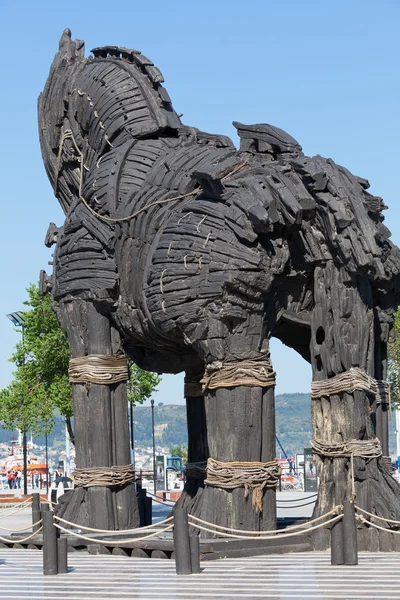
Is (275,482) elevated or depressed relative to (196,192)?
depressed

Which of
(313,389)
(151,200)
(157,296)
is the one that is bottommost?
(313,389)

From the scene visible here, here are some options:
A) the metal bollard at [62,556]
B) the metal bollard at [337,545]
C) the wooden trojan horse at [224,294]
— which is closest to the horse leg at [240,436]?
the wooden trojan horse at [224,294]

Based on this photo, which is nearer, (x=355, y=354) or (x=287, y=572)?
(x=287, y=572)

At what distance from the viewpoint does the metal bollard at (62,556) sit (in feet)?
36.5

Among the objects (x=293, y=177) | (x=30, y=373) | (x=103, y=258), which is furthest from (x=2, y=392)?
(x=293, y=177)

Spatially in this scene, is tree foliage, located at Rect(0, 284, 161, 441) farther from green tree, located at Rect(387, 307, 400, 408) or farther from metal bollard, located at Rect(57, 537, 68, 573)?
metal bollard, located at Rect(57, 537, 68, 573)

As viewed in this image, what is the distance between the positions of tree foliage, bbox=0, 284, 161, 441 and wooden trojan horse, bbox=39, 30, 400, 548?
1121cm

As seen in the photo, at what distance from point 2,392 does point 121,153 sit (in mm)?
Answer: 14465

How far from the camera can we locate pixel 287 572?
1040cm

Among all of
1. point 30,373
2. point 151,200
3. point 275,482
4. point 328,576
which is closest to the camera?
point 328,576

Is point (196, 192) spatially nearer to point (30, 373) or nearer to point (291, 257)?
point (291, 257)

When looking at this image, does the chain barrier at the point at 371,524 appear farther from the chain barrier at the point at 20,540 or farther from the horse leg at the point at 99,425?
the chain barrier at the point at 20,540

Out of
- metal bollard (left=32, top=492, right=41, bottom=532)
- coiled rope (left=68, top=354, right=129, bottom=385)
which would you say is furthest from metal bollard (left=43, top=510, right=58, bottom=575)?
metal bollard (left=32, top=492, right=41, bottom=532)

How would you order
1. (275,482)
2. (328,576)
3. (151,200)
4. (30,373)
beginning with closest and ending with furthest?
(328,576), (275,482), (151,200), (30,373)
